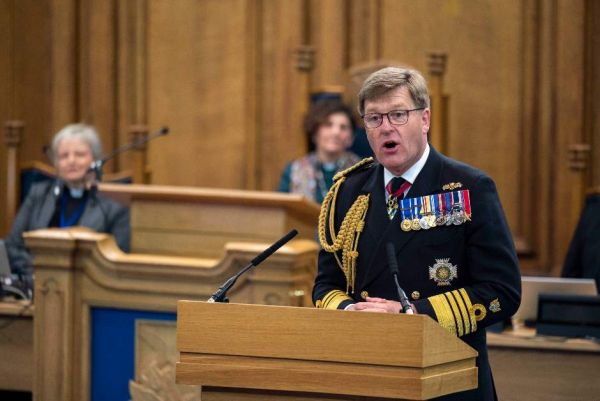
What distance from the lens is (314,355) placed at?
209 cm

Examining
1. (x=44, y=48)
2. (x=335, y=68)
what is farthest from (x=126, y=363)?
(x=44, y=48)

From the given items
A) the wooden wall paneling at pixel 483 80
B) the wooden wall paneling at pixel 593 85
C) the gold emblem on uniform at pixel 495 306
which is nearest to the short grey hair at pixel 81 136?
the wooden wall paneling at pixel 483 80

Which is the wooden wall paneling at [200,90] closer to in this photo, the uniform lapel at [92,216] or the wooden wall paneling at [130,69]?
the wooden wall paneling at [130,69]

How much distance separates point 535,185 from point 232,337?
3.95 metres

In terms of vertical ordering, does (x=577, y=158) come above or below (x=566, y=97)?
below

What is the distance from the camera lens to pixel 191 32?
21.1ft

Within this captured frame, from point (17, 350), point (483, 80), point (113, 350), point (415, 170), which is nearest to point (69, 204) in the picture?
point (17, 350)

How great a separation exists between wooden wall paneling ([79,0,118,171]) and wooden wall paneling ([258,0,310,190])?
940mm

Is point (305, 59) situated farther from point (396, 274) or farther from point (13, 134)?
point (396, 274)

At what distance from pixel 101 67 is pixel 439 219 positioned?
4569 millimetres

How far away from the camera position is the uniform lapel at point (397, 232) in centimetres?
238

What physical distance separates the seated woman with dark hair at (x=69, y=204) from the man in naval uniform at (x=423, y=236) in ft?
8.31

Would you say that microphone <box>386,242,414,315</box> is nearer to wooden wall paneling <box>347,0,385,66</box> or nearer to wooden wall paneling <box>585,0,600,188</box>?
wooden wall paneling <box>585,0,600,188</box>

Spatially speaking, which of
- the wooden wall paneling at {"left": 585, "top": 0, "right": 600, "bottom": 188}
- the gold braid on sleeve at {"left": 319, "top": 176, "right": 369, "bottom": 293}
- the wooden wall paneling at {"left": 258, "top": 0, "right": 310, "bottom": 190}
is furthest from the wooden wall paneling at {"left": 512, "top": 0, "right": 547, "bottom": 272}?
the gold braid on sleeve at {"left": 319, "top": 176, "right": 369, "bottom": 293}
